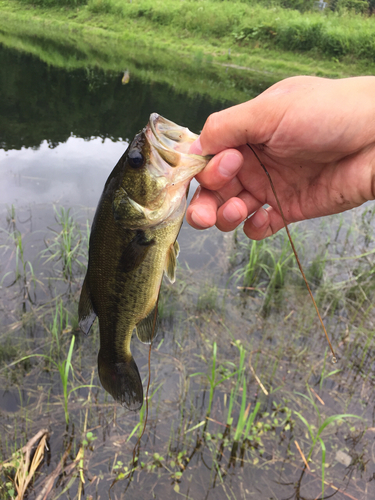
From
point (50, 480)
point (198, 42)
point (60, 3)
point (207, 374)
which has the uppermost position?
point (207, 374)

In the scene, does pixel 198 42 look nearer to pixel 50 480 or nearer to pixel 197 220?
pixel 197 220

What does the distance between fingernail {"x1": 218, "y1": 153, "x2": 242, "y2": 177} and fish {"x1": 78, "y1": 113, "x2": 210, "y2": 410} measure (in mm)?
102

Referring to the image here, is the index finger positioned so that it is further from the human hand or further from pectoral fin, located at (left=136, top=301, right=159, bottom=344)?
pectoral fin, located at (left=136, top=301, right=159, bottom=344)

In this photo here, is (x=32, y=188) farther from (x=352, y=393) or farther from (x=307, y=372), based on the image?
(x=352, y=393)

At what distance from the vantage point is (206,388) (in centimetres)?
Result: 351

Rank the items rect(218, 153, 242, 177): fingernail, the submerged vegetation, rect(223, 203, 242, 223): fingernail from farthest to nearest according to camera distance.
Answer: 1. the submerged vegetation
2. rect(223, 203, 242, 223): fingernail
3. rect(218, 153, 242, 177): fingernail

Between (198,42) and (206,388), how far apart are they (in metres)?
26.0

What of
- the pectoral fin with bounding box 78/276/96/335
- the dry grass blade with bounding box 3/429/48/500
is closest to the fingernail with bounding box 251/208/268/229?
the pectoral fin with bounding box 78/276/96/335

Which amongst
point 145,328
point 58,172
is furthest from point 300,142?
point 58,172

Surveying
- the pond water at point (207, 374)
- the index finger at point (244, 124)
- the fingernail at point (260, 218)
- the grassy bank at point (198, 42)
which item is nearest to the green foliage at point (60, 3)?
the grassy bank at point (198, 42)

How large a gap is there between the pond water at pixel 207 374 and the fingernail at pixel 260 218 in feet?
3.67

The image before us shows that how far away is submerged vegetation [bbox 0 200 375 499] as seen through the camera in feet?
9.43

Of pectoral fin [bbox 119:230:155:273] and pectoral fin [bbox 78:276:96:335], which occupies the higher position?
pectoral fin [bbox 119:230:155:273]

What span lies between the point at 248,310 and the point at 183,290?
0.88 meters
